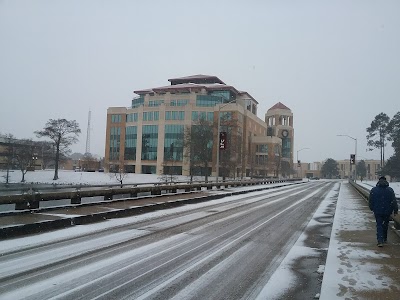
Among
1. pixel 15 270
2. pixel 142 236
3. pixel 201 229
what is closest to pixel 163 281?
pixel 15 270

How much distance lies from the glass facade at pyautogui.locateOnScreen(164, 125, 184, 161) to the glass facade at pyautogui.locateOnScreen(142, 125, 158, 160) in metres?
3.24

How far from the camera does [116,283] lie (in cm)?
668

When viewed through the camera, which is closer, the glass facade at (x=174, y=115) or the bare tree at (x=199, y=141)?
the bare tree at (x=199, y=141)

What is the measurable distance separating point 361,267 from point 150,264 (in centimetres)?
436

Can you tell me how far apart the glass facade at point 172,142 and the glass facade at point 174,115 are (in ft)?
6.58

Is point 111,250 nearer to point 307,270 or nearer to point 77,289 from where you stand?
point 77,289

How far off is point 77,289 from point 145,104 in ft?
321

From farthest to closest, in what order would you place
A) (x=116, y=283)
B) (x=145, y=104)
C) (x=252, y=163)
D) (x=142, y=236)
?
(x=145, y=104), (x=252, y=163), (x=142, y=236), (x=116, y=283)

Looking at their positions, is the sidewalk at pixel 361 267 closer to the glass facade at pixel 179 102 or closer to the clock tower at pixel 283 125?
the glass facade at pixel 179 102

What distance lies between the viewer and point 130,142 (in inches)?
4085

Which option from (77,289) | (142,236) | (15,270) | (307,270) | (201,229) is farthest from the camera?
(201,229)

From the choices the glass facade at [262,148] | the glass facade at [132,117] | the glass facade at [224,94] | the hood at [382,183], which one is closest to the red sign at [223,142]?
the hood at [382,183]

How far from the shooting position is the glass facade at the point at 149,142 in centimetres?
9800

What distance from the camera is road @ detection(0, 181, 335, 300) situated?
6.31 metres
